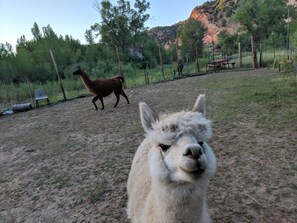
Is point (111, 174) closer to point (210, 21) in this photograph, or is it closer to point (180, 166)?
point (180, 166)

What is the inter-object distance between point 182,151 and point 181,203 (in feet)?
1.18

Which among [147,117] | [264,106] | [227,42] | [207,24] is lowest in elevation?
[264,106]

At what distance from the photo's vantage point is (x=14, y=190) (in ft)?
10.8

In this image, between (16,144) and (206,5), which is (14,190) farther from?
(206,5)

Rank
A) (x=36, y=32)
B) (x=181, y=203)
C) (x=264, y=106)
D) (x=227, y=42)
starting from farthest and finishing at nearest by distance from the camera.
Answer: (x=36, y=32) → (x=227, y=42) → (x=264, y=106) → (x=181, y=203)

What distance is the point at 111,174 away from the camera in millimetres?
3328

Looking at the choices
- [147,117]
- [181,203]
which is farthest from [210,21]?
[181,203]

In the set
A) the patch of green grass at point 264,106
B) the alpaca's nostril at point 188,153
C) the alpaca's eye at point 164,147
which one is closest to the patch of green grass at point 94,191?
the alpaca's eye at point 164,147

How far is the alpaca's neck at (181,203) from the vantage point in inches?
50.8

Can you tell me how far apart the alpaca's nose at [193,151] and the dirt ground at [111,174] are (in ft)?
3.44

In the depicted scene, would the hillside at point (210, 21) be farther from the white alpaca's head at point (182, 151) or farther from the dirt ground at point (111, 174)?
the white alpaca's head at point (182, 151)

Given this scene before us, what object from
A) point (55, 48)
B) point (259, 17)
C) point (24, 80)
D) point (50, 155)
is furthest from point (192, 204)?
point (55, 48)

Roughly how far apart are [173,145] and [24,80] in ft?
68.9

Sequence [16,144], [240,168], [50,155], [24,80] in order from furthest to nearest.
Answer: [24,80] < [16,144] < [50,155] < [240,168]
